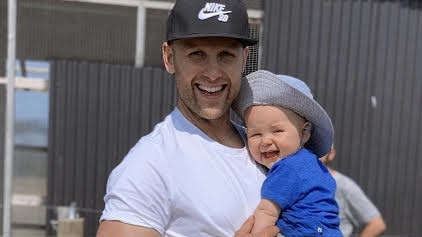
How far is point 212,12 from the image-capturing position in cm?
155

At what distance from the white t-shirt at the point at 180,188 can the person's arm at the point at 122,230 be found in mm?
12

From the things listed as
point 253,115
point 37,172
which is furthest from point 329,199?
point 37,172

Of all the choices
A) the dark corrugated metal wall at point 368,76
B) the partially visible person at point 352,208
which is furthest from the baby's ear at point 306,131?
the dark corrugated metal wall at point 368,76

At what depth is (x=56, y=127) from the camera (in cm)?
510

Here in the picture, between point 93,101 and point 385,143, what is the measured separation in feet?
8.34

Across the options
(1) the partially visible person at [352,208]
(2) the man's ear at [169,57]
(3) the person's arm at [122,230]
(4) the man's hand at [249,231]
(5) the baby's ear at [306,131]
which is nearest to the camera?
(3) the person's arm at [122,230]

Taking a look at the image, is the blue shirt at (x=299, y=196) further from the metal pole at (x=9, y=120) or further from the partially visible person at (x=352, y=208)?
the metal pole at (x=9, y=120)

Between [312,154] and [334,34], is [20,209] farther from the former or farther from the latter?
[312,154]

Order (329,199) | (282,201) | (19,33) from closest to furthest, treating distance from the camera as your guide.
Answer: (282,201), (329,199), (19,33)

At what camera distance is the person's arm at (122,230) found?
1.46 meters

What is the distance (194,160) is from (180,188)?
9cm

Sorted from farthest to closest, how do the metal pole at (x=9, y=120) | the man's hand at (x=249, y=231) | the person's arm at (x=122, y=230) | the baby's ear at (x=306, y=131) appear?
the metal pole at (x=9, y=120) < the baby's ear at (x=306, y=131) < the man's hand at (x=249, y=231) < the person's arm at (x=122, y=230)

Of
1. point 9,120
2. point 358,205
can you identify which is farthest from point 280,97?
point 9,120

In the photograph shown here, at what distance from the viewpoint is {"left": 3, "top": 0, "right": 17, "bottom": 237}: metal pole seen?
4902 millimetres
